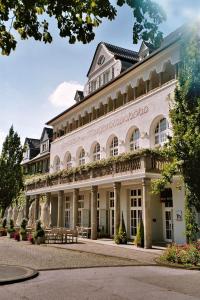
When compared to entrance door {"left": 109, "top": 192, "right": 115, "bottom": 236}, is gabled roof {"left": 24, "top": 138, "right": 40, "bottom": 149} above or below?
above

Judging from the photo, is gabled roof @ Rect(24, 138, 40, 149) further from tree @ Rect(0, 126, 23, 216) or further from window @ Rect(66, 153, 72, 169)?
tree @ Rect(0, 126, 23, 216)

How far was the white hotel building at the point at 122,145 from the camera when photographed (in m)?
20.6

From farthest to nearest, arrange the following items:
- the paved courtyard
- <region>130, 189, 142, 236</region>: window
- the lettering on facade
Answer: the lettering on facade → <region>130, 189, 142, 236</region>: window → the paved courtyard

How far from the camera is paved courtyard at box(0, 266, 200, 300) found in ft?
24.9

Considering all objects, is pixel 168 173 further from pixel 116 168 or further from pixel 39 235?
pixel 39 235

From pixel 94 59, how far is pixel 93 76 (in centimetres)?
177

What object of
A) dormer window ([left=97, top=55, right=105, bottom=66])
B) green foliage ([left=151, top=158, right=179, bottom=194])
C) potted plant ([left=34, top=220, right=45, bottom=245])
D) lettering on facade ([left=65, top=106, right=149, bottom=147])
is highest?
dormer window ([left=97, top=55, right=105, bottom=66])

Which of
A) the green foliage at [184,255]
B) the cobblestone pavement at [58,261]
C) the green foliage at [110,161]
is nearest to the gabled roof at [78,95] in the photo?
the green foliage at [110,161]

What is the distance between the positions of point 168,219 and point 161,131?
570 centimetres

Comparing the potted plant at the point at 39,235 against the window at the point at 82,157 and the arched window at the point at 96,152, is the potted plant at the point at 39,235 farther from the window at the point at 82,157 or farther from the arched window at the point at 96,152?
the window at the point at 82,157

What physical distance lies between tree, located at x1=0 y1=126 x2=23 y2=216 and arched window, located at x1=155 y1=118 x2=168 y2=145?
14.9 metres

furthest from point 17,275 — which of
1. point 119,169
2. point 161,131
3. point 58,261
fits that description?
point 161,131

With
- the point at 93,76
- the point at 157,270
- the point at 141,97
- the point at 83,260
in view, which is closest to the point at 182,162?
the point at 157,270

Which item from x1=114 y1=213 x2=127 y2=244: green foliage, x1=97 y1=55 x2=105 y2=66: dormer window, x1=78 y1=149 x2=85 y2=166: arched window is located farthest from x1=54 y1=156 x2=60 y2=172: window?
x1=114 y1=213 x2=127 y2=244: green foliage
